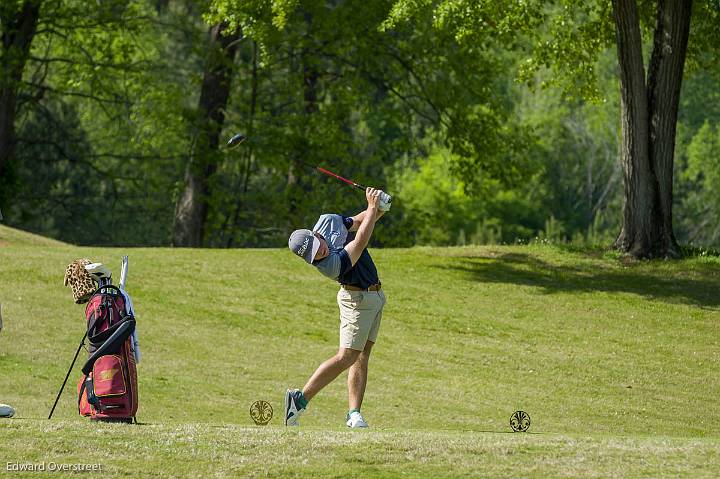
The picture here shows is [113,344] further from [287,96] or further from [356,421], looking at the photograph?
[287,96]

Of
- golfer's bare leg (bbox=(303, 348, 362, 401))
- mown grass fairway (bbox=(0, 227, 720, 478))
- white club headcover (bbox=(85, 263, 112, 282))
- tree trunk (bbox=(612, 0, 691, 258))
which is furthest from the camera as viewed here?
tree trunk (bbox=(612, 0, 691, 258))

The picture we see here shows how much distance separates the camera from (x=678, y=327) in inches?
843

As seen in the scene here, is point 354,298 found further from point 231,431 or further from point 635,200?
point 635,200

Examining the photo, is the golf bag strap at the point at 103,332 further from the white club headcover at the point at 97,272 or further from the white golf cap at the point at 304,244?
the white golf cap at the point at 304,244

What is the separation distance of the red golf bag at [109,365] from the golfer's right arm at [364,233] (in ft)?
6.12

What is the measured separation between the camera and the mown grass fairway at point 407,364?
962cm

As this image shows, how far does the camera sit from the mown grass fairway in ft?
31.6

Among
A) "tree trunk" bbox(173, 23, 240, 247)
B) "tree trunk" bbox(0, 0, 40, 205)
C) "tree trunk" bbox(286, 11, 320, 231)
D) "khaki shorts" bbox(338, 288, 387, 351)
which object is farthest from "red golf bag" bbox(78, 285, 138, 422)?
"tree trunk" bbox(0, 0, 40, 205)

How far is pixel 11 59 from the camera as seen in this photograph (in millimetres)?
33938

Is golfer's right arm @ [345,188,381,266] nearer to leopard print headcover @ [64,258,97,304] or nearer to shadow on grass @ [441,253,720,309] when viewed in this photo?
leopard print headcover @ [64,258,97,304]

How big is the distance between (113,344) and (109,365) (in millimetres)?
183

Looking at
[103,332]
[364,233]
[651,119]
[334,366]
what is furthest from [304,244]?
[651,119]

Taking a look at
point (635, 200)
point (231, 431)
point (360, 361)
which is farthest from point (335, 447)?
point (635, 200)

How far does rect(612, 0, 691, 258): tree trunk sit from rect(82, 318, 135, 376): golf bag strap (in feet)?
51.2
